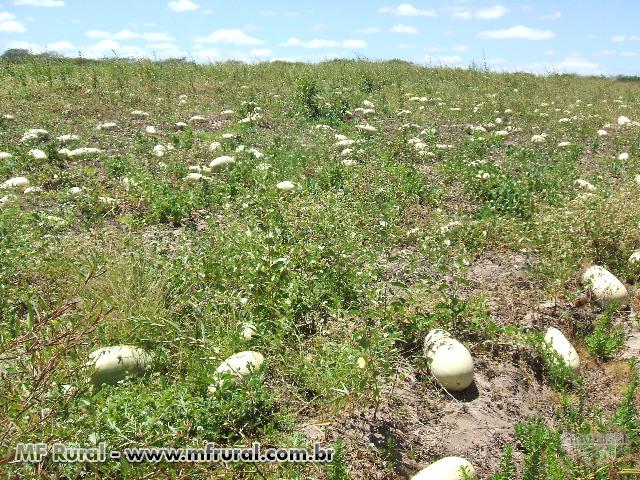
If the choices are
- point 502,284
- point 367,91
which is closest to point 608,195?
point 502,284

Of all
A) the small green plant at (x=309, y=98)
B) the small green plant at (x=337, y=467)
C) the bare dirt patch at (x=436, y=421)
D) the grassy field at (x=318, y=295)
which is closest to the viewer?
the small green plant at (x=337, y=467)

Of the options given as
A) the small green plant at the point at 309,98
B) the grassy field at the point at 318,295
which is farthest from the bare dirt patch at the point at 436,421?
the small green plant at the point at 309,98

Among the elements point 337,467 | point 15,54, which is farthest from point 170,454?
point 15,54

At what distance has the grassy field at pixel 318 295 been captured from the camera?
2977 millimetres

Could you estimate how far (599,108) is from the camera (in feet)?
43.0

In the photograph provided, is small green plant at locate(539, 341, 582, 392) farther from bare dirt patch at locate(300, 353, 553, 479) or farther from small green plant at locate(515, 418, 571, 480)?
small green plant at locate(515, 418, 571, 480)

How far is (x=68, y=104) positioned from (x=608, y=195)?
8.86m

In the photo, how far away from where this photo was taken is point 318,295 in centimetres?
417

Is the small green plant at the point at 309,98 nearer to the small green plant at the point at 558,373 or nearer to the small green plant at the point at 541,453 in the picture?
the small green plant at the point at 558,373

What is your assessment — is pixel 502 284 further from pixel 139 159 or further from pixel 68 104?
pixel 68 104

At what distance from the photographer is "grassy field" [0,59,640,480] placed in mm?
2977

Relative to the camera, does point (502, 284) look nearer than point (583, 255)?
Yes

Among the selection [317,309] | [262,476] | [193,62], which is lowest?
[262,476]

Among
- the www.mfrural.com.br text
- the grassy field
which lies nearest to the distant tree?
the grassy field
